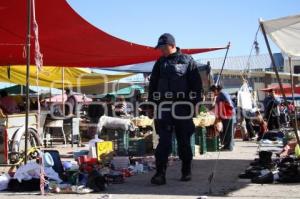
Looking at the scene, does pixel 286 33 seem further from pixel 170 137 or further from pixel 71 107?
pixel 71 107

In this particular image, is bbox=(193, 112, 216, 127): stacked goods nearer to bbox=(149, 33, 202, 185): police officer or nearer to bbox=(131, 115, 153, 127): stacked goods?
bbox=(131, 115, 153, 127): stacked goods

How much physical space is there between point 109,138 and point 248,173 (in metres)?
4.77

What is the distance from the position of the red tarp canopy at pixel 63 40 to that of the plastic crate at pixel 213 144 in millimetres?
2024

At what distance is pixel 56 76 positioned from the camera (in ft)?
66.7

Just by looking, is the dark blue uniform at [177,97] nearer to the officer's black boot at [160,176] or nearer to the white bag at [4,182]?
the officer's black boot at [160,176]

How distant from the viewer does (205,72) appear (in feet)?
53.1

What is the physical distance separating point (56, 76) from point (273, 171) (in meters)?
14.6

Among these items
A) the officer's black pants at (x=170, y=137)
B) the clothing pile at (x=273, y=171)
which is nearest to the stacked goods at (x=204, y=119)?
the clothing pile at (x=273, y=171)

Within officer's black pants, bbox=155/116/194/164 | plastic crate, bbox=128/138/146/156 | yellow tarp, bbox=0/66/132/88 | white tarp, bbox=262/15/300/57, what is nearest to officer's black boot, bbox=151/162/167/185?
officer's black pants, bbox=155/116/194/164

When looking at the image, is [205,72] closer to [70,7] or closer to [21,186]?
[70,7]

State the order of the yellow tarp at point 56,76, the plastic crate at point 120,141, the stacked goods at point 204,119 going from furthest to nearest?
the yellow tarp at point 56,76, the stacked goods at point 204,119, the plastic crate at point 120,141

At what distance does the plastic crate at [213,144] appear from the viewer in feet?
37.5

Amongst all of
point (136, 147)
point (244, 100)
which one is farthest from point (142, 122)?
point (244, 100)

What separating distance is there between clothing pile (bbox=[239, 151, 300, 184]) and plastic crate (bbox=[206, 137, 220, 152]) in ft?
12.2
